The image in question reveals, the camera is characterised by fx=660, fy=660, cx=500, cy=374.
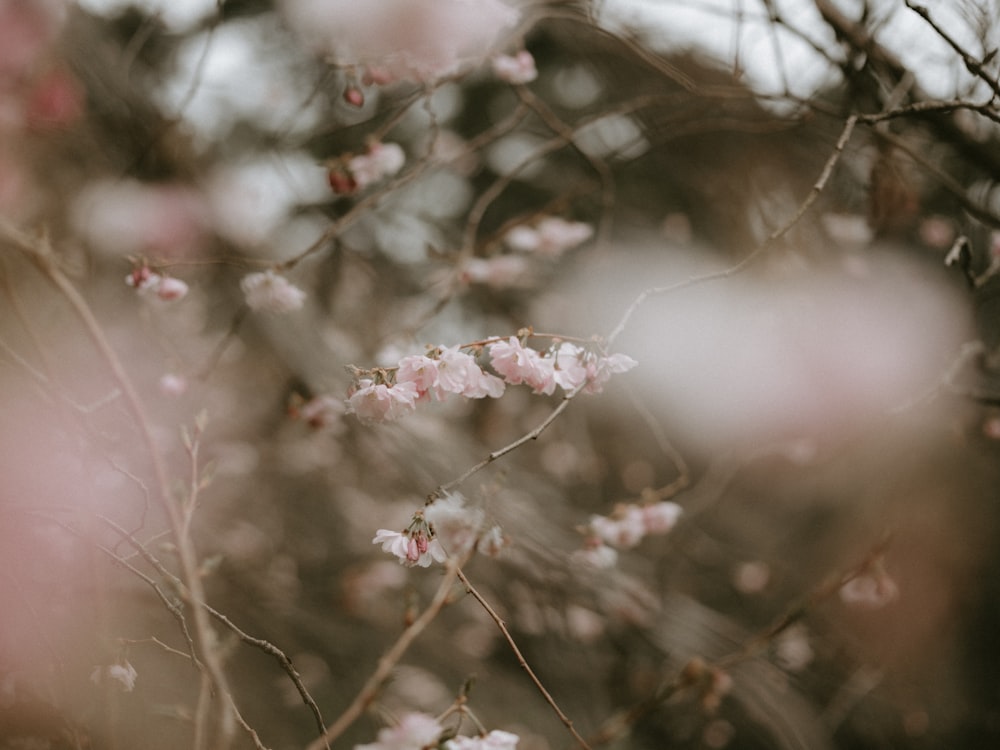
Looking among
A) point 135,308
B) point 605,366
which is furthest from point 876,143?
point 135,308

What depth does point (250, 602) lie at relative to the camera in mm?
2715

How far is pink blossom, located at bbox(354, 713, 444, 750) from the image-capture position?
0.90 m

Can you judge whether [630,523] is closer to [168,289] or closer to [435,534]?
[435,534]

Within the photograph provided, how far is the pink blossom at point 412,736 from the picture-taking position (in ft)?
2.94

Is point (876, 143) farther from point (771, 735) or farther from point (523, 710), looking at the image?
point (523, 710)

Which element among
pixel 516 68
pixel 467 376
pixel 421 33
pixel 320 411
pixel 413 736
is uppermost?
pixel 516 68

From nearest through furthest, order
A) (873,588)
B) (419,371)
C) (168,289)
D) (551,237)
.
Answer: (419,371) → (168,289) → (873,588) → (551,237)

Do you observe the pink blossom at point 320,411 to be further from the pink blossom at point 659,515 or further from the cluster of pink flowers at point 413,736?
the cluster of pink flowers at point 413,736

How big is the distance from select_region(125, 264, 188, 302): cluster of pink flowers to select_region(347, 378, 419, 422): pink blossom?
634 mm

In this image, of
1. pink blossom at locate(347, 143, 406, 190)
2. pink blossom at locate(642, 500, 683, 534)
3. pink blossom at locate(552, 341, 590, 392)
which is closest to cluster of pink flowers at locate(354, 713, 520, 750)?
pink blossom at locate(552, 341, 590, 392)

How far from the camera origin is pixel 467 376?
1.14 m

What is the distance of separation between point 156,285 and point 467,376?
32.1 inches

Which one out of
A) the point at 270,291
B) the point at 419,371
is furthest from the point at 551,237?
the point at 419,371

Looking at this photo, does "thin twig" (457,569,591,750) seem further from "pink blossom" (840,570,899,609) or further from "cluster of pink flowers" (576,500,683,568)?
"pink blossom" (840,570,899,609)
